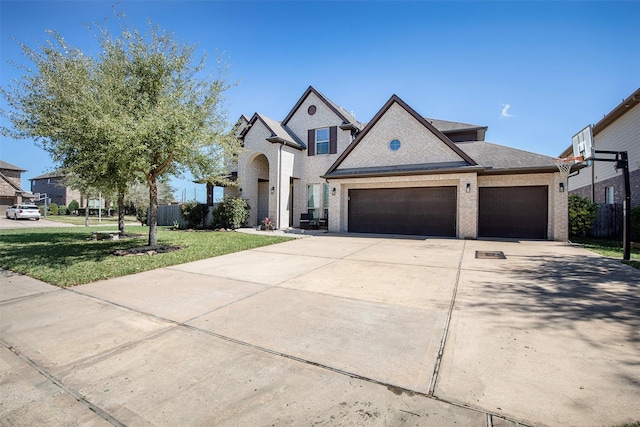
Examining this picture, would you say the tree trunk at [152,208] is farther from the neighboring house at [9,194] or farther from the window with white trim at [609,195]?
the neighboring house at [9,194]

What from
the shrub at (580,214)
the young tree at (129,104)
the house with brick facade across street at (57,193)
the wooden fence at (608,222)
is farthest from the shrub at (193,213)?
the house with brick facade across street at (57,193)

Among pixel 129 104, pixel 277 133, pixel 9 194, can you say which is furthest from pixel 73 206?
pixel 129 104

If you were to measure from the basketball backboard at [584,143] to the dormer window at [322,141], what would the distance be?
12.7 m

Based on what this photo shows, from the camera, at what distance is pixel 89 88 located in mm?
8148

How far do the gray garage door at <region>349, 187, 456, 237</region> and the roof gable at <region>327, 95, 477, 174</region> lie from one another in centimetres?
142

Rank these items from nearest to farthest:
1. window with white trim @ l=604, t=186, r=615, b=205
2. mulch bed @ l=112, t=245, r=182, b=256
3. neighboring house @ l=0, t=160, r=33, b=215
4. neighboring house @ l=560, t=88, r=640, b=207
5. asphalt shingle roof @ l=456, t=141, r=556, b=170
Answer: mulch bed @ l=112, t=245, r=182, b=256 → asphalt shingle roof @ l=456, t=141, r=556, b=170 → neighboring house @ l=560, t=88, r=640, b=207 → window with white trim @ l=604, t=186, r=615, b=205 → neighboring house @ l=0, t=160, r=33, b=215

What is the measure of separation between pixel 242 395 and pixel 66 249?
10778 mm

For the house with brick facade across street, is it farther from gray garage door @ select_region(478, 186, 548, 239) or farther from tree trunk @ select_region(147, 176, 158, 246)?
gray garage door @ select_region(478, 186, 548, 239)

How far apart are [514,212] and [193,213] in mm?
18483

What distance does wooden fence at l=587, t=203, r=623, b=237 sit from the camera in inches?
550

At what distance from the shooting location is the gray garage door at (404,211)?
1409cm

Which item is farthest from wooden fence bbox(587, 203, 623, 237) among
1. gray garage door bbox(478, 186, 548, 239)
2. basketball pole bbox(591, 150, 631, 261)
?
basketball pole bbox(591, 150, 631, 261)

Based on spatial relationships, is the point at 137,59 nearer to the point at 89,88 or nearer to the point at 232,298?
the point at 89,88

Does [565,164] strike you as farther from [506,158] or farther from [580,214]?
[580,214]
